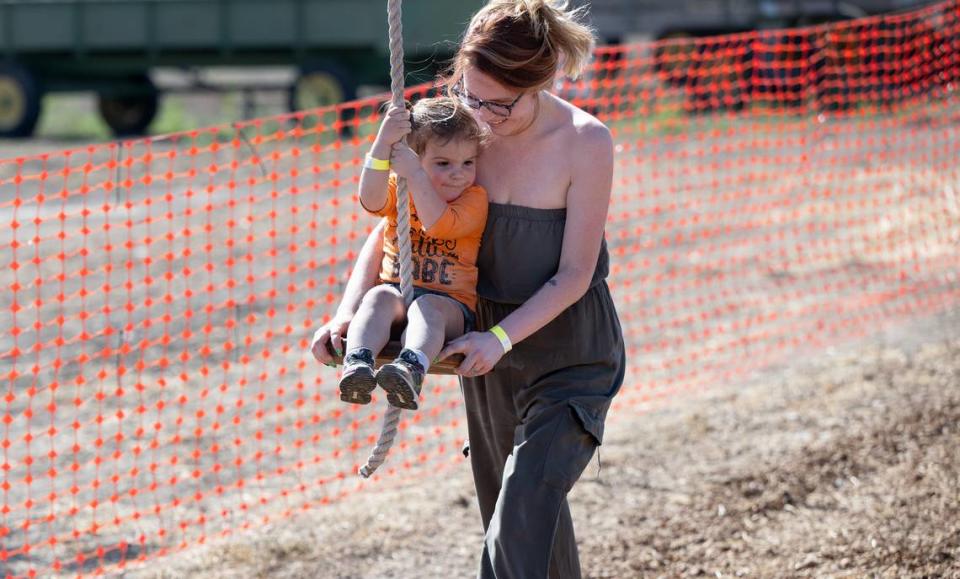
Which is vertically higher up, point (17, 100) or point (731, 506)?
point (17, 100)

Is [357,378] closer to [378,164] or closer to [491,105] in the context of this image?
[378,164]

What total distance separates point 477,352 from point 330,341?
18.1 inches

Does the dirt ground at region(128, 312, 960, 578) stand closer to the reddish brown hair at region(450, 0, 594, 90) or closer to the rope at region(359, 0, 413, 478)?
the rope at region(359, 0, 413, 478)

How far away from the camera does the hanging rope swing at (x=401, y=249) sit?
119 inches

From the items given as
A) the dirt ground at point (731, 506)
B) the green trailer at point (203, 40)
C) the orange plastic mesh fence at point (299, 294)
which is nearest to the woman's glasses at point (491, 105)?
the dirt ground at point (731, 506)

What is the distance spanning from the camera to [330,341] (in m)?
3.23

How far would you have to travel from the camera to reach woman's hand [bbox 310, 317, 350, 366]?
3.18 m

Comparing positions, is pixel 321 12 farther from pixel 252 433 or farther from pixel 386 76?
pixel 252 433

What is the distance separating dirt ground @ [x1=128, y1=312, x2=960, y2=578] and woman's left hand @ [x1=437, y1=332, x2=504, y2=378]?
985 millimetres

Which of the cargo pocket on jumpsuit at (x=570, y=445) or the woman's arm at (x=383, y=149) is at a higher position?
the woman's arm at (x=383, y=149)

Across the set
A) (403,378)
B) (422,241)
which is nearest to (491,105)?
(422,241)

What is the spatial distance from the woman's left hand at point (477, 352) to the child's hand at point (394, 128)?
0.51 m

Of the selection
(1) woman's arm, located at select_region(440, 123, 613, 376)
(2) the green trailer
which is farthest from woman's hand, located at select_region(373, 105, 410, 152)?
(2) the green trailer

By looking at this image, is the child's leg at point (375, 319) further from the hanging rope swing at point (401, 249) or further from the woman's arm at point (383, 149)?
the woman's arm at point (383, 149)
